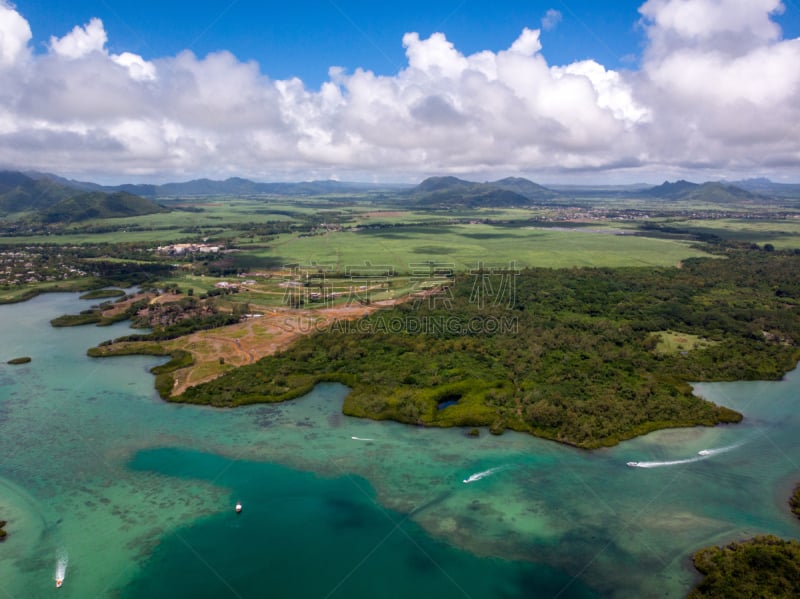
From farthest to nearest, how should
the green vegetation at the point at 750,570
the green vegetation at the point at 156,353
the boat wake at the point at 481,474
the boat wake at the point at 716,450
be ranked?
1. the green vegetation at the point at 156,353
2. the boat wake at the point at 716,450
3. the boat wake at the point at 481,474
4. the green vegetation at the point at 750,570

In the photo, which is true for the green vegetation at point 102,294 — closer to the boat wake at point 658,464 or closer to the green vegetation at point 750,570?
the boat wake at point 658,464

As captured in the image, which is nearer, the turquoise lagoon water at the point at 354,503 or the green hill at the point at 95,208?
the turquoise lagoon water at the point at 354,503

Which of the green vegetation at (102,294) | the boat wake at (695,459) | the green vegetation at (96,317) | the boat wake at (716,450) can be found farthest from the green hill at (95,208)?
the boat wake at (716,450)

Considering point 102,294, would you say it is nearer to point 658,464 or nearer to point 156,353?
point 156,353

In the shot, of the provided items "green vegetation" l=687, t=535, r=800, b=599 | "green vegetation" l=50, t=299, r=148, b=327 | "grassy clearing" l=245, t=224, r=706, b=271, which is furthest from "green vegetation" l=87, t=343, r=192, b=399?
"grassy clearing" l=245, t=224, r=706, b=271

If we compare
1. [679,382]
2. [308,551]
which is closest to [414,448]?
[308,551]

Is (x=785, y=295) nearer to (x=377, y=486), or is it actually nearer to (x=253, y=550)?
(x=377, y=486)

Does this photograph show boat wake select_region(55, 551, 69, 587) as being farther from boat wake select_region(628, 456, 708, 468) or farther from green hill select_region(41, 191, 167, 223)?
green hill select_region(41, 191, 167, 223)

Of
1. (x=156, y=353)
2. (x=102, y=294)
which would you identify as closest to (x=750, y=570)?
(x=156, y=353)
